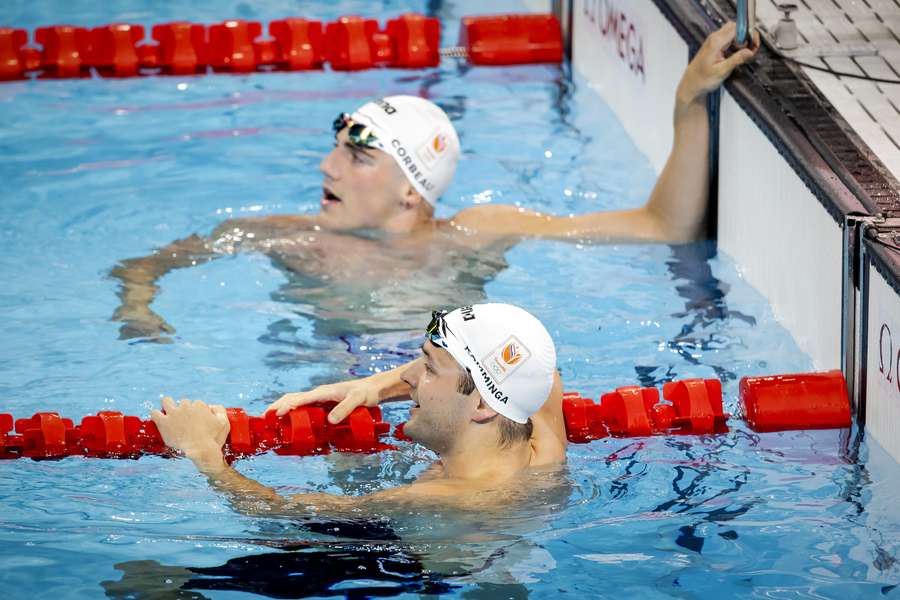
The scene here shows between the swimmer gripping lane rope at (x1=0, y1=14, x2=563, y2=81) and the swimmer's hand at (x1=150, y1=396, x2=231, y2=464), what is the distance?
418 cm

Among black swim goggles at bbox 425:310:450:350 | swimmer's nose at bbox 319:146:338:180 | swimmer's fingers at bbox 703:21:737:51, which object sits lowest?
black swim goggles at bbox 425:310:450:350

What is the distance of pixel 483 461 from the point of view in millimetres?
3518

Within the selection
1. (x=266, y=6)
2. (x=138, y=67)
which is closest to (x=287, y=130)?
(x=138, y=67)

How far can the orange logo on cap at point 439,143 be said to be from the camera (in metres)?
4.97

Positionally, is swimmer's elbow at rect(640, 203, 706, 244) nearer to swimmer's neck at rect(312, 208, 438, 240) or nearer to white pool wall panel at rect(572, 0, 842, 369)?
white pool wall panel at rect(572, 0, 842, 369)

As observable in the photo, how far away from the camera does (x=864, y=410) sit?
12.7ft

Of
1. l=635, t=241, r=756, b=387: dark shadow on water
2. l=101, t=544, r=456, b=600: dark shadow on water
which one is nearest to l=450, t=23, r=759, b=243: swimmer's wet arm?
l=635, t=241, r=756, b=387: dark shadow on water

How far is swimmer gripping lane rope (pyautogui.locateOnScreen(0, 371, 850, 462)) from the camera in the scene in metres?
3.75

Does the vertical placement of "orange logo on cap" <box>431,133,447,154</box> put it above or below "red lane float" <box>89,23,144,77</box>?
below

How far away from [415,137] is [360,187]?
255 millimetres

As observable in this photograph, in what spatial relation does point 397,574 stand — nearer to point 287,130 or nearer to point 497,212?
point 497,212

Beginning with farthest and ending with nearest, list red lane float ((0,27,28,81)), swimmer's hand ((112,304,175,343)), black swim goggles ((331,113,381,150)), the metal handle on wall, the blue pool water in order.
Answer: red lane float ((0,27,28,81)), black swim goggles ((331,113,381,150)), the metal handle on wall, swimmer's hand ((112,304,175,343)), the blue pool water

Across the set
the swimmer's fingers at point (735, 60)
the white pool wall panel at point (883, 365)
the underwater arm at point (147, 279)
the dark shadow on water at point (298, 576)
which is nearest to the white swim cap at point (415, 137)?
the underwater arm at point (147, 279)

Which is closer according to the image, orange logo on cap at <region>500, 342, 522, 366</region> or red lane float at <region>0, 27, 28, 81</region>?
orange logo on cap at <region>500, 342, 522, 366</region>
